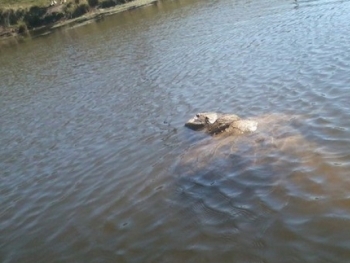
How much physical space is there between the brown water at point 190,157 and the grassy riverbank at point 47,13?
1716 inches

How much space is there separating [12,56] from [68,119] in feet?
101

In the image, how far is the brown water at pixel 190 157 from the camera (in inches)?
372

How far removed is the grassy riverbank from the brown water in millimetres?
43585

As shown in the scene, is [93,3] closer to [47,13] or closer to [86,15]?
[86,15]

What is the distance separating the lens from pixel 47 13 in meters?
71.2

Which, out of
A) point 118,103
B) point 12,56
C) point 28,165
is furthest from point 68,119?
point 12,56

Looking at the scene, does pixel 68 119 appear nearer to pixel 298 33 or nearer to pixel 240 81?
pixel 240 81

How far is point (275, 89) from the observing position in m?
17.7

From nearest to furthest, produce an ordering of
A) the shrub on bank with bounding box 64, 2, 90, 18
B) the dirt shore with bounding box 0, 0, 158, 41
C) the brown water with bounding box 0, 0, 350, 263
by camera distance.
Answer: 1. the brown water with bounding box 0, 0, 350, 263
2. the dirt shore with bounding box 0, 0, 158, 41
3. the shrub on bank with bounding box 64, 2, 90, 18

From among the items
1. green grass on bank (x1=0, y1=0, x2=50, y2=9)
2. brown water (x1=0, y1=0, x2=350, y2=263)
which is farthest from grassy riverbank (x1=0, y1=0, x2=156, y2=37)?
brown water (x1=0, y1=0, x2=350, y2=263)

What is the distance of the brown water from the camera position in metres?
9.44

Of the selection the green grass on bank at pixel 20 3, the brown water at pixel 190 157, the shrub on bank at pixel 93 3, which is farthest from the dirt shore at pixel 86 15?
the brown water at pixel 190 157

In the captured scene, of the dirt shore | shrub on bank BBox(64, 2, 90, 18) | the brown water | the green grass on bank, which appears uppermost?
the green grass on bank

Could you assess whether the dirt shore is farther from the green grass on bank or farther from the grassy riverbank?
the green grass on bank
